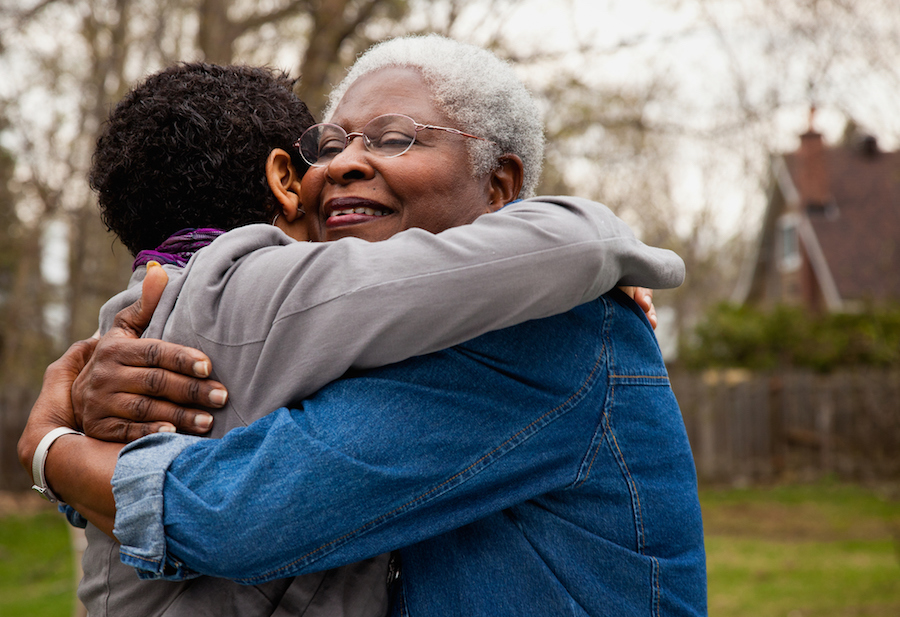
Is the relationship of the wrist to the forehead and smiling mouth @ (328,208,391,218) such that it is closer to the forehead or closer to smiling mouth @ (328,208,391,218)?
smiling mouth @ (328,208,391,218)

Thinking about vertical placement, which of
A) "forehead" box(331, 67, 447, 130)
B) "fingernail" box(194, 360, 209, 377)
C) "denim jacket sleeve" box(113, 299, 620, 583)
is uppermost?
"forehead" box(331, 67, 447, 130)

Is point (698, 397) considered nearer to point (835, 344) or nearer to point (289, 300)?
point (835, 344)

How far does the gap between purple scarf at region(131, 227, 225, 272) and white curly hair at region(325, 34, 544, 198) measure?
653mm

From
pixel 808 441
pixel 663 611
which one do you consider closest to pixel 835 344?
pixel 808 441

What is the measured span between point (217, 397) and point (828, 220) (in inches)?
1039

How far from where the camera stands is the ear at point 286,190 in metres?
2.24

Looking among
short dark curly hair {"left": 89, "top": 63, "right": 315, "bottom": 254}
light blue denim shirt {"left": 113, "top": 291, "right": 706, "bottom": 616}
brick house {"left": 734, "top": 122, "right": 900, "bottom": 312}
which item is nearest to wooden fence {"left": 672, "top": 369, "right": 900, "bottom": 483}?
brick house {"left": 734, "top": 122, "right": 900, "bottom": 312}

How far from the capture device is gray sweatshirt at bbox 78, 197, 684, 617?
5.39ft

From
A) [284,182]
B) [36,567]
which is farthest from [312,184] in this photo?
[36,567]

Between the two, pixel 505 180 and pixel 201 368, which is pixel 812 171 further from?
pixel 201 368

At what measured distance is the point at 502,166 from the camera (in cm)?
248

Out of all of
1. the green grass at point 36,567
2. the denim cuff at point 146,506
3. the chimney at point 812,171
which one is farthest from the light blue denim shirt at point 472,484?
the chimney at point 812,171

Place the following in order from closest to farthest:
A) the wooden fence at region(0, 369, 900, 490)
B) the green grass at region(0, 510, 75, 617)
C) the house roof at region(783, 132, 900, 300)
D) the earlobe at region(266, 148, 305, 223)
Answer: the earlobe at region(266, 148, 305, 223), the green grass at region(0, 510, 75, 617), the wooden fence at region(0, 369, 900, 490), the house roof at region(783, 132, 900, 300)

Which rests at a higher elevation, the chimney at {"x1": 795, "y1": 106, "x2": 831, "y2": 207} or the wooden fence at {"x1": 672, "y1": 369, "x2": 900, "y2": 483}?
the chimney at {"x1": 795, "y1": 106, "x2": 831, "y2": 207}
